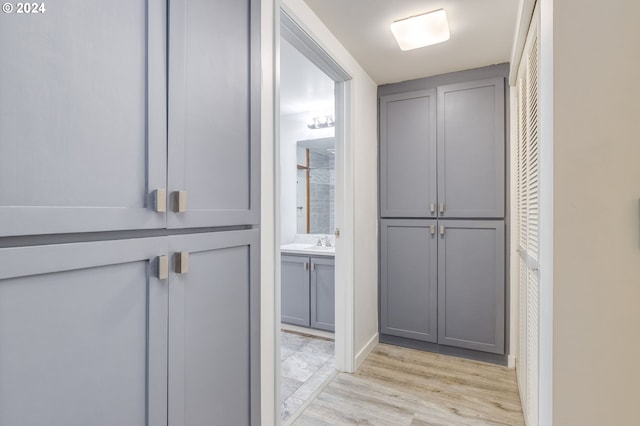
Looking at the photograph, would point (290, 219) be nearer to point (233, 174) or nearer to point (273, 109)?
point (273, 109)

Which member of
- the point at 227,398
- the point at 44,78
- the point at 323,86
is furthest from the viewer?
the point at 323,86

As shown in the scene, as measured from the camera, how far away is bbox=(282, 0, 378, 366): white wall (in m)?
2.51

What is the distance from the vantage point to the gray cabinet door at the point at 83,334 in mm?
638

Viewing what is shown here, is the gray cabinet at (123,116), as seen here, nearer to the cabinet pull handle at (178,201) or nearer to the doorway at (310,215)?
the cabinet pull handle at (178,201)

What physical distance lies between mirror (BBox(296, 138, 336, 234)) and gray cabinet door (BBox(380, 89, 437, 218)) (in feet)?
2.99

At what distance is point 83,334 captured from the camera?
0.74m

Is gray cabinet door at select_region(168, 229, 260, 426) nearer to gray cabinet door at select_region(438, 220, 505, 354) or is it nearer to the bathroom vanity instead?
the bathroom vanity

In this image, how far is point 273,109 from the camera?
158cm
